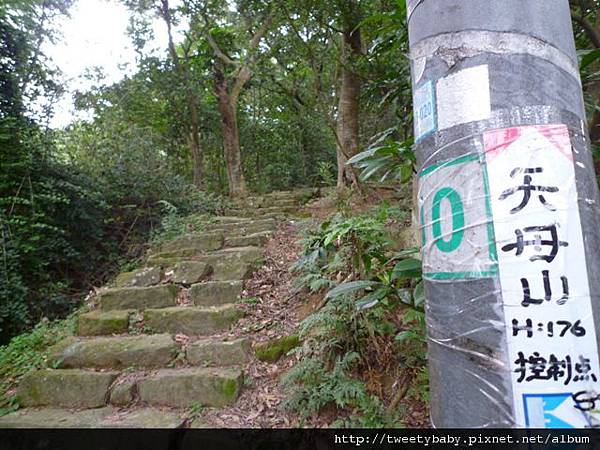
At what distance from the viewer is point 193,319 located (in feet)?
9.96

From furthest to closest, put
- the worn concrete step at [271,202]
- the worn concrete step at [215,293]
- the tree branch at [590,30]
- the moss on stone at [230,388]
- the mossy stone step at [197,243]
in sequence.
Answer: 1. the worn concrete step at [271,202]
2. the mossy stone step at [197,243]
3. the worn concrete step at [215,293]
4. the moss on stone at [230,388]
5. the tree branch at [590,30]

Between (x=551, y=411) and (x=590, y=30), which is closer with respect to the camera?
(x=551, y=411)

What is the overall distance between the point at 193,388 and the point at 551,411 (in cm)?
223

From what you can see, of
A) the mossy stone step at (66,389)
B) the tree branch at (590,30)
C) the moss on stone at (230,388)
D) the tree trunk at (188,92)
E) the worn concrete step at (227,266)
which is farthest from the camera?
the tree trunk at (188,92)

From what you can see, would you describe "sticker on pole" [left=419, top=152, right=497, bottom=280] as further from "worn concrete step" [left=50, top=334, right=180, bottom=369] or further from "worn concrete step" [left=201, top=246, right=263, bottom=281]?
"worn concrete step" [left=201, top=246, right=263, bottom=281]

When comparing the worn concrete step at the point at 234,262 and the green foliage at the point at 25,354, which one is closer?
the green foliage at the point at 25,354

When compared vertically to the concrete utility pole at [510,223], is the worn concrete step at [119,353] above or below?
below

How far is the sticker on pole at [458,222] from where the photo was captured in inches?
27.8

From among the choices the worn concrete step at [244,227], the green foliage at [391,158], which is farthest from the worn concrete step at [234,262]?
the green foliage at [391,158]

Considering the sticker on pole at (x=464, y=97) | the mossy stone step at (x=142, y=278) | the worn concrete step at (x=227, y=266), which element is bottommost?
the mossy stone step at (x=142, y=278)

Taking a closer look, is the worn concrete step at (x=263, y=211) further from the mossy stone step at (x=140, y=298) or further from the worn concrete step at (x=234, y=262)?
the mossy stone step at (x=140, y=298)

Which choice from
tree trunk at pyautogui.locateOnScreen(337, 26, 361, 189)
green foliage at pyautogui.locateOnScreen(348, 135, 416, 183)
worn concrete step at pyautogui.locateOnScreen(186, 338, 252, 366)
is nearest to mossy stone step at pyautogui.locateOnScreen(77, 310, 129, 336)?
worn concrete step at pyautogui.locateOnScreen(186, 338, 252, 366)

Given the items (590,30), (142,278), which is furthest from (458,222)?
(142,278)

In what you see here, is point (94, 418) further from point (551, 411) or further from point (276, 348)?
point (551, 411)
